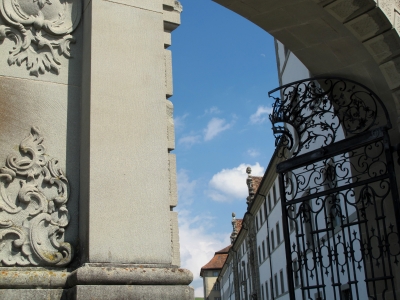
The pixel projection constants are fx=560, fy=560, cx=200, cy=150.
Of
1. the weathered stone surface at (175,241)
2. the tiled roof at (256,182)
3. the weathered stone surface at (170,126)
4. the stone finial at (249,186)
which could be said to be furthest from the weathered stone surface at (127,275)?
the tiled roof at (256,182)

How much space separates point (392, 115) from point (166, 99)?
399 cm

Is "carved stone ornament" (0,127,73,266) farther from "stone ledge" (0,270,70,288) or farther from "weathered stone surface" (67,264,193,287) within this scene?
"weathered stone surface" (67,264,193,287)

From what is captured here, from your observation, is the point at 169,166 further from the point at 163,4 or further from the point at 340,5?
the point at 340,5

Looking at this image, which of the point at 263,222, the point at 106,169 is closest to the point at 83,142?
the point at 106,169

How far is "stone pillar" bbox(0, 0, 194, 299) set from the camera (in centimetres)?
349

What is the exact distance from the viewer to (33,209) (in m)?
3.62

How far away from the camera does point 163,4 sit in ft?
15.1

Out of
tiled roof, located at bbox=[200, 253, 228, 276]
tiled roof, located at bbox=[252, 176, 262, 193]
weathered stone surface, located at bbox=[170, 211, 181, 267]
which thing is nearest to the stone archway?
weathered stone surface, located at bbox=[170, 211, 181, 267]

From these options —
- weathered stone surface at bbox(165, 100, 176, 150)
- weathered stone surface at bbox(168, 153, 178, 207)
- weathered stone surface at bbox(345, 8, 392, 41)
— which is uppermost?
weathered stone surface at bbox(345, 8, 392, 41)

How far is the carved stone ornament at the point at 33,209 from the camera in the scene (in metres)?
3.49

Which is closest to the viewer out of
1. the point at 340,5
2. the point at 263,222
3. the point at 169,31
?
the point at 169,31

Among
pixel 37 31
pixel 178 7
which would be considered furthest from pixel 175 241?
pixel 178 7

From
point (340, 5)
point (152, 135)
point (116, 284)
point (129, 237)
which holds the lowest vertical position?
point (116, 284)

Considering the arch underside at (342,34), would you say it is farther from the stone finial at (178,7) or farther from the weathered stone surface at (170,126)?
the weathered stone surface at (170,126)
